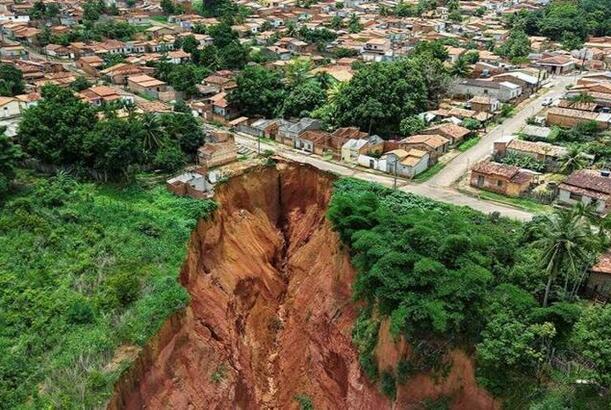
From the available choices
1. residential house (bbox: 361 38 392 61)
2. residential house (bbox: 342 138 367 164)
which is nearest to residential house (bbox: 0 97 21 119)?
residential house (bbox: 342 138 367 164)

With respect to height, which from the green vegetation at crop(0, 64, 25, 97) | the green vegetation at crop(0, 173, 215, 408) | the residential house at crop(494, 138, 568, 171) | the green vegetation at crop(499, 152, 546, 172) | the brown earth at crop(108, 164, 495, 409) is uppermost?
the green vegetation at crop(0, 64, 25, 97)

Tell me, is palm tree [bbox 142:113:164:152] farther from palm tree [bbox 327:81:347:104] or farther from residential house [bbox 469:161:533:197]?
residential house [bbox 469:161:533:197]

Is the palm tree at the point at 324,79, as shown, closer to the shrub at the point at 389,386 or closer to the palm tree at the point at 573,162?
the palm tree at the point at 573,162

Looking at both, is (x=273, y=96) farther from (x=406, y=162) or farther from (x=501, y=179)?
(x=501, y=179)

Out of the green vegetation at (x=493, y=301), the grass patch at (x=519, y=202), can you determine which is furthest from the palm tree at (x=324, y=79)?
the green vegetation at (x=493, y=301)

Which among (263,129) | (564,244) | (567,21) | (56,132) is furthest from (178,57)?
(564,244)

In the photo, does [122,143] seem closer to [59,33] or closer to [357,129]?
[357,129]

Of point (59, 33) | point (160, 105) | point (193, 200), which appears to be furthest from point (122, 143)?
point (59, 33)
